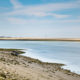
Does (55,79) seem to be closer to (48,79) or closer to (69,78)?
(48,79)

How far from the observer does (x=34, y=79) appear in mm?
15531

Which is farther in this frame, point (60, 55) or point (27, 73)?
point (60, 55)

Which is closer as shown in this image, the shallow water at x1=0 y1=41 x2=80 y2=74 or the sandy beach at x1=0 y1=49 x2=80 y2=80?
the sandy beach at x1=0 y1=49 x2=80 y2=80

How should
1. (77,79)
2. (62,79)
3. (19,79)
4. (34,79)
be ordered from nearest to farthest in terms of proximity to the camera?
(19,79) < (34,79) < (62,79) < (77,79)

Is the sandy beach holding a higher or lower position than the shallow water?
higher

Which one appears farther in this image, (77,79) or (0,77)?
(77,79)

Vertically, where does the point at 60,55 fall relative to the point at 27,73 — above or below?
below

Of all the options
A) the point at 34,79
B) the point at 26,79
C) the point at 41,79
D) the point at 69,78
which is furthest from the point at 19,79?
the point at 69,78

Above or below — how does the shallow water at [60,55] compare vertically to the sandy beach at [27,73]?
below

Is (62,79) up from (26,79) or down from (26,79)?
down

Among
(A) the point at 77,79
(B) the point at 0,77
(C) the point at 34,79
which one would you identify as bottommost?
(A) the point at 77,79

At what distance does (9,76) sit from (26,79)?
1.65 m

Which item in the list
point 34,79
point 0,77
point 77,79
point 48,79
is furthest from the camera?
point 77,79

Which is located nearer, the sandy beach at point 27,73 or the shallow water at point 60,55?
the sandy beach at point 27,73
